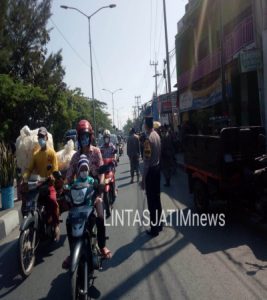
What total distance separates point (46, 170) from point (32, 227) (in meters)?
1.15

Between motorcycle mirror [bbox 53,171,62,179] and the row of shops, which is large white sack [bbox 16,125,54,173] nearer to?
motorcycle mirror [bbox 53,171,62,179]

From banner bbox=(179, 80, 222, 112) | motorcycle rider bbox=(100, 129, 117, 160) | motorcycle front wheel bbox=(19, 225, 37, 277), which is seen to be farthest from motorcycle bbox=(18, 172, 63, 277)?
banner bbox=(179, 80, 222, 112)

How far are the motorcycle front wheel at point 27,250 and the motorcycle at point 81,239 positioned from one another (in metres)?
0.94

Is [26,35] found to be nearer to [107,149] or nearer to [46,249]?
[107,149]

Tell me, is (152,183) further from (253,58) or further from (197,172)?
(253,58)

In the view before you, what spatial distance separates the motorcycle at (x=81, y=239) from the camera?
3945 millimetres

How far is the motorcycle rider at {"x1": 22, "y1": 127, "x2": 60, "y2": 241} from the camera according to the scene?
6.15 m

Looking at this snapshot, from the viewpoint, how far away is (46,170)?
6.36m

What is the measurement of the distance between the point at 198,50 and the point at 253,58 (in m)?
11.7

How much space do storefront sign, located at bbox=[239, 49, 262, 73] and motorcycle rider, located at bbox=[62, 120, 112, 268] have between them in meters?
6.92

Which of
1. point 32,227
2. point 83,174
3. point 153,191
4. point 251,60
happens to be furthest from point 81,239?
point 251,60

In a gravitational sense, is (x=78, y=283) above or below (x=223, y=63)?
below

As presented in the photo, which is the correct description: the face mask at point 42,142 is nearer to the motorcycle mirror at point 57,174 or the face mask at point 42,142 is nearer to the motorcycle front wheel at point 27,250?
the motorcycle mirror at point 57,174

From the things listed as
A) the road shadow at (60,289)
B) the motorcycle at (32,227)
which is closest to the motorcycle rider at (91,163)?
the road shadow at (60,289)
